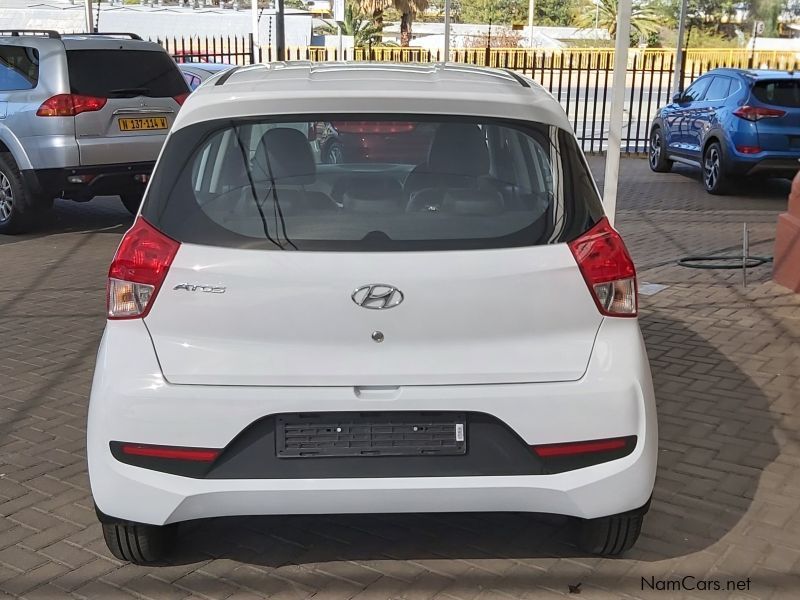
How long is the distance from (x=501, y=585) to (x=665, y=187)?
471 inches

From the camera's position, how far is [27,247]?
31.7 feet

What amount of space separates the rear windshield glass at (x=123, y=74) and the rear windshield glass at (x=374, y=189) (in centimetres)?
721

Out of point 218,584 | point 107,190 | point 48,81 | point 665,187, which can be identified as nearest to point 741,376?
point 218,584

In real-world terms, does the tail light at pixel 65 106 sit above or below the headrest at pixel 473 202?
below

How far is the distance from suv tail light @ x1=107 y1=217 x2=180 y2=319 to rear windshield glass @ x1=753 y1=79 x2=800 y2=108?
11.8 m

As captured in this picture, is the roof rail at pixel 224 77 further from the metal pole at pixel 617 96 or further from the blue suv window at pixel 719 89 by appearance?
the blue suv window at pixel 719 89

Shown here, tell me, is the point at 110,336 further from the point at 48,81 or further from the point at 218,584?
the point at 48,81

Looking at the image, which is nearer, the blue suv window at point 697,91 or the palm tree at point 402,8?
the blue suv window at point 697,91

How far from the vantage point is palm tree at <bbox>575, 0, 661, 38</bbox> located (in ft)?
205

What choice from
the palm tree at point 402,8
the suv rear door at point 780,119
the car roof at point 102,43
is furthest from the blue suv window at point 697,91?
the palm tree at point 402,8

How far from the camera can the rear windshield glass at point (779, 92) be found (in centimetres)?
1307

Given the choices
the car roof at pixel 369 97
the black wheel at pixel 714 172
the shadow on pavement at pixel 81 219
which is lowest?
the shadow on pavement at pixel 81 219

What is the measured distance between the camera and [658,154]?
16.3m

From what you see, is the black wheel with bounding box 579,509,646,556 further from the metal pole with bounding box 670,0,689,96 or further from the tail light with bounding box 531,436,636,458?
the metal pole with bounding box 670,0,689,96
